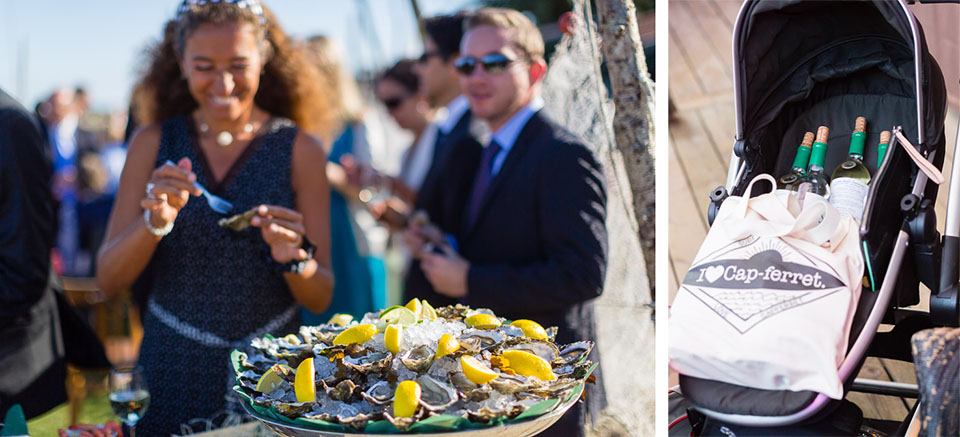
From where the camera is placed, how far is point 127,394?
1.74m

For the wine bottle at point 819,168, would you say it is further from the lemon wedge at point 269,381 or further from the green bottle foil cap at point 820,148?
the lemon wedge at point 269,381

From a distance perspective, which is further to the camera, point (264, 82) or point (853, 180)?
point (264, 82)

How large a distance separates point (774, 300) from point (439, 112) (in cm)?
317

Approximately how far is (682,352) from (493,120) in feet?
3.59

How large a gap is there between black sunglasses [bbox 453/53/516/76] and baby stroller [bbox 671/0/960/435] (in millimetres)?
703

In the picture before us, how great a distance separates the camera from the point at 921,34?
188 centimetres

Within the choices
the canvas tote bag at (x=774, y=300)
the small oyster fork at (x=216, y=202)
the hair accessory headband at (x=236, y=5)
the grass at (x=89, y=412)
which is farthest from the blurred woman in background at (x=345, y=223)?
the canvas tote bag at (x=774, y=300)

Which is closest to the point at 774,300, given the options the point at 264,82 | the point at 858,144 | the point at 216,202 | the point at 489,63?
the point at 858,144

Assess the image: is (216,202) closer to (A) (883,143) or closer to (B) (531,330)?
(B) (531,330)

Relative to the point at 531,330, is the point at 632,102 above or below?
above

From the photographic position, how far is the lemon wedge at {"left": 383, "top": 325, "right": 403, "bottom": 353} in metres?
1.45

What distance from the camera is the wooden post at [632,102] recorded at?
2.11 meters

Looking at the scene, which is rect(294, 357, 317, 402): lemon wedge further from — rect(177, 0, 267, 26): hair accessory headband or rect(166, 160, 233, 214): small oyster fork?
rect(177, 0, 267, 26): hair accessory headband

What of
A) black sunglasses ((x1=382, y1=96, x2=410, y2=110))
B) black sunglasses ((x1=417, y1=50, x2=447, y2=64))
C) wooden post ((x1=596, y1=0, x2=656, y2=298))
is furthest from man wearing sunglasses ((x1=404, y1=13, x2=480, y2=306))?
wooden post ((x1=596, y1=0, x2=656, y2=298))
